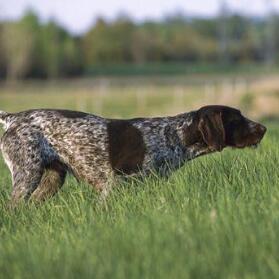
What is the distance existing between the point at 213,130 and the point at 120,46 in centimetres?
10407

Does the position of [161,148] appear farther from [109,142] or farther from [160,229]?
[160,229]

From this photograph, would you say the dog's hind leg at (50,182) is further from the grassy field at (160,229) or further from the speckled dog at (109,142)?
the grassy field at (160,229)

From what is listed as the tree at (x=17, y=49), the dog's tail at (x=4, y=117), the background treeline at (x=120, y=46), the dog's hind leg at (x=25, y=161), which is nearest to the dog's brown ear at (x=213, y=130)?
the dog's hind leg at (x=25, y=161)

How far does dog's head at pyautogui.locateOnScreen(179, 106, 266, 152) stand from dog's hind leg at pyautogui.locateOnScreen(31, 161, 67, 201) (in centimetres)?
130

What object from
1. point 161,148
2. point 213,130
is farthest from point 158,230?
point 213,130

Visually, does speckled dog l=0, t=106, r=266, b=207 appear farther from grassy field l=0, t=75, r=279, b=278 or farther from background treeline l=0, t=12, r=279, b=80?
background treeline l=0, t=12, r=279, b=80

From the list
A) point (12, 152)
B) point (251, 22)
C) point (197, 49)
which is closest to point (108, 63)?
point (197, 49)

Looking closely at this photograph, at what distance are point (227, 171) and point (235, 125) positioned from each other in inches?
21.9

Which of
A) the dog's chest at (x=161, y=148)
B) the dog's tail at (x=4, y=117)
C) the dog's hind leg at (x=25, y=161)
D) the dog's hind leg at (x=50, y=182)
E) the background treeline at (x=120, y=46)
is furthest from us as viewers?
the background treeline at (x=120, y=46)

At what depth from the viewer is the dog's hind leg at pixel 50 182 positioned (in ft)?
27.1

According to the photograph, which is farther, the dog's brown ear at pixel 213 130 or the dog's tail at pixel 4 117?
the dog's tail at pixel 4 117

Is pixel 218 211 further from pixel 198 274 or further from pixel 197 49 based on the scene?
pixel 197 49

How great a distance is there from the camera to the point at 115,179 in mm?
7785

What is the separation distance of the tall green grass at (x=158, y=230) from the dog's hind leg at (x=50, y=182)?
0.55 meters
